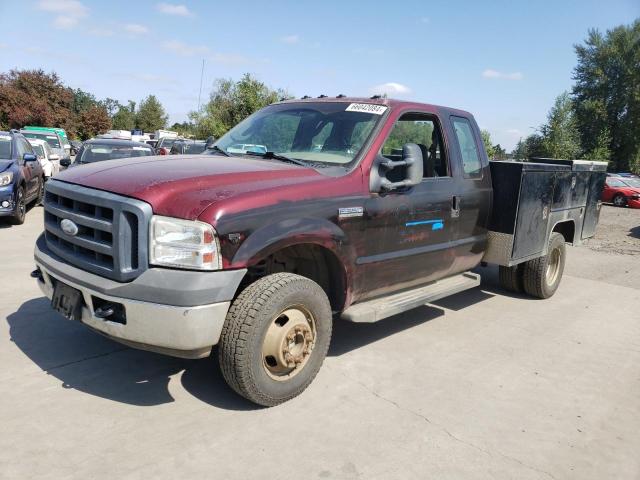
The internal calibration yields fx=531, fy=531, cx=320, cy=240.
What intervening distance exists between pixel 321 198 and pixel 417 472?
1.79m

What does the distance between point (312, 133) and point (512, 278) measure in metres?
3.65

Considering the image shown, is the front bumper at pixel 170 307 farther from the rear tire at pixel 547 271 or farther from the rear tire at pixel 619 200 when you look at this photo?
the rear tire at pixel 619 200

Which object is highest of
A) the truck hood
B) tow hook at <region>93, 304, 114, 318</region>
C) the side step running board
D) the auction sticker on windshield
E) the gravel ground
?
the auction sticker on windshield

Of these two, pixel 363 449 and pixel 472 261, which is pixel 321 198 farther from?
pixel 472 261

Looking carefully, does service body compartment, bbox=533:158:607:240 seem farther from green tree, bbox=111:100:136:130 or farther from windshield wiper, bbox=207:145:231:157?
green tree, bbox=111:100:136:130

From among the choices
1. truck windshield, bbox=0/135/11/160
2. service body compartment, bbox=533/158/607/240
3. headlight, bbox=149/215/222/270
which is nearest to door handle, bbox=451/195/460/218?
service body compartment, bbox=533/158/607/240

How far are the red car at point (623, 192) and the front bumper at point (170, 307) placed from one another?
23732 millimetres

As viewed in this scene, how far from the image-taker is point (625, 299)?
276 inches

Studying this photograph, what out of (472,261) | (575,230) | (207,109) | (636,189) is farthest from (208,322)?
(207,109)

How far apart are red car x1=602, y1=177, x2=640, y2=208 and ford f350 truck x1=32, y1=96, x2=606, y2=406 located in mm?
20858

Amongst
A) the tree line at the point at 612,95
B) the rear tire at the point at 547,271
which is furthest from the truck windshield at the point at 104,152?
the tree line at the point at 612,95

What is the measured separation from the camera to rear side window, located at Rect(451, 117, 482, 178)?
16.9ft

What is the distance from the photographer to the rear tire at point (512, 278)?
6.61 metres

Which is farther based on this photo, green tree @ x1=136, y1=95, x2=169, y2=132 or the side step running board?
green tree @ x1=136, y1=95, x2=169, y2=132
